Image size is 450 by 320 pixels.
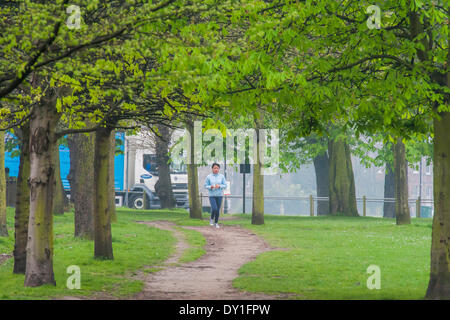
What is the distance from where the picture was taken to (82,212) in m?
17.9

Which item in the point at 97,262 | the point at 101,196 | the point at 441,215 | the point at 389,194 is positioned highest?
the point at 101,196

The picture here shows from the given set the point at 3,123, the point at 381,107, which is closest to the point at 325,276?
the point at 381,107

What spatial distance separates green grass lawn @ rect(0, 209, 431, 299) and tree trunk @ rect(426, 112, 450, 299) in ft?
1.80

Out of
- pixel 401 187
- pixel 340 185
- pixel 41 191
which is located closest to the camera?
pixel 41 191

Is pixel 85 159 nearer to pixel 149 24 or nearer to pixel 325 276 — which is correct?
pixel 325 276

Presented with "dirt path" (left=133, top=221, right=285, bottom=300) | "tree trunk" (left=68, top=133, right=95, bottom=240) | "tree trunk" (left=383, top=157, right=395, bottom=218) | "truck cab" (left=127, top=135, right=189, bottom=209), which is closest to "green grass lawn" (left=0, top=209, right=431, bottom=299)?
"dirt path" (left=133, top=221, right=285, bottom=300)

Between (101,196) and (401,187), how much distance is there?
613 inches

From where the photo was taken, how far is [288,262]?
14.9 meters

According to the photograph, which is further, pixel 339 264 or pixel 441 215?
pixel 339 264

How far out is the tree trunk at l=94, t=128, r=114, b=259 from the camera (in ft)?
46.4

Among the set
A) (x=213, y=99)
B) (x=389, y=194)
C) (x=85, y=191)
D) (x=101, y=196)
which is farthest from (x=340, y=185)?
(x=213, y=99)

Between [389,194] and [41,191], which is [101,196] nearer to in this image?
[41,191]

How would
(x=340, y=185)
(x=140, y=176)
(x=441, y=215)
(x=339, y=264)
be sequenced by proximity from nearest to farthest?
(x=441, y=215) < (x=339, y=264) < (x=340, y=185) < (x=140, y=176)
